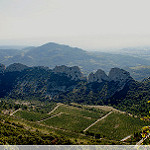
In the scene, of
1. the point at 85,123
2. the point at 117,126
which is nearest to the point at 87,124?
the point at 85,123

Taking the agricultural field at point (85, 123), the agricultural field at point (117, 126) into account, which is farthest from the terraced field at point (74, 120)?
the agricultural field at point (117, 126)

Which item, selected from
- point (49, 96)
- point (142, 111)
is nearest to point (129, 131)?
point (142, 111)

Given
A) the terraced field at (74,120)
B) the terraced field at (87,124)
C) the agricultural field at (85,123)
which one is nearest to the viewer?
the agricultural field at (85,123)

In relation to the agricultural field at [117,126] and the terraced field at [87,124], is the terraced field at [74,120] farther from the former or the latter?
the agricultural field at [117,126]

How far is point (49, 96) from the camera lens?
194m

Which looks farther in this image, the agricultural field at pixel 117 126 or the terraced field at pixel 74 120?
the terraced field at pixel 74 120

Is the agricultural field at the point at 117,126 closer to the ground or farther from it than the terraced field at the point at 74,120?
farther from it

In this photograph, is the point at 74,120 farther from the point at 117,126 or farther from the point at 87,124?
the point at 117,126

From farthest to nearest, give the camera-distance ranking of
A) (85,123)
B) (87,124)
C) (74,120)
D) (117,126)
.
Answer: (74,120), (85,123), (87,124), (117,126)

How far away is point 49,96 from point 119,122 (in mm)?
112262

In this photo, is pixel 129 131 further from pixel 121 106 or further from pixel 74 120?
pixel 121 106

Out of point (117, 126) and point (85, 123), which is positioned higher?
point (117, 126)

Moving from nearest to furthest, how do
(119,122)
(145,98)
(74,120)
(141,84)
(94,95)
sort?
(119,122), (74,120), (145,98), (141,84), (94,95)

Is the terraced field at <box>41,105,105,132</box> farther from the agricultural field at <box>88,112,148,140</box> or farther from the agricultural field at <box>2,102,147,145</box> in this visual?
the agricultural field at <box>88,112,148,140</box>
